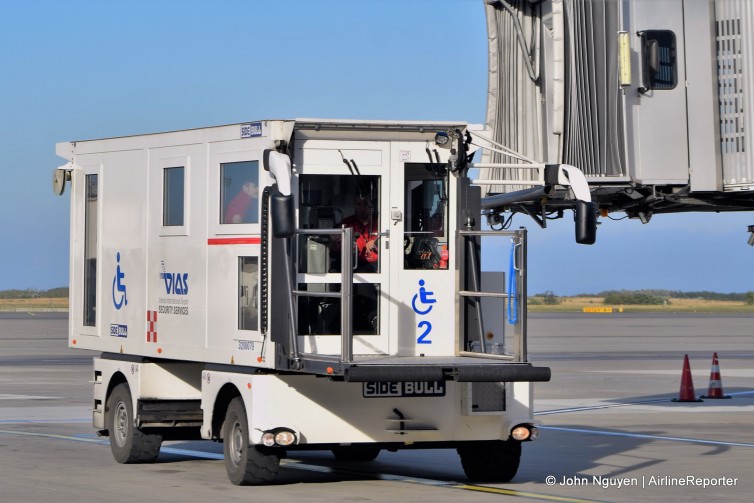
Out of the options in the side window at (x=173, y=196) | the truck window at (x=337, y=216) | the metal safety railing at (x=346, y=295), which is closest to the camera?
the metal safety railing at (x=346, y=295)

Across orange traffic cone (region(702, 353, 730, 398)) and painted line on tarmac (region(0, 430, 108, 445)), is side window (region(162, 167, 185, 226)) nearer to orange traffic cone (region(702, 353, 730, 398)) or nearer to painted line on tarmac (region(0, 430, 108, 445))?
painted line on tarmac (region(0, 430, 108, 445))

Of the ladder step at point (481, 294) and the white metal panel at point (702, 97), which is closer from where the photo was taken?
the ladder step at point (481, 294)

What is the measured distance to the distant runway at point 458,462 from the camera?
1283 cm

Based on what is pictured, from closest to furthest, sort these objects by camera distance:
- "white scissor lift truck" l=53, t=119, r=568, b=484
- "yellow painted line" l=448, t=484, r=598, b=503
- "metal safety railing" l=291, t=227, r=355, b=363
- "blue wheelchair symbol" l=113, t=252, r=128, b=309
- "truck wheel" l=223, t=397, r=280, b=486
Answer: "metal safety railing" l=291, t=227, r=355, b=363 < "yellow painted line" l=448, t=484, r=598, b=503 < "white scissor lift truck" l=53, t=119, r=568, b=484 < "truck wheel" l=223, t=397, r=280, b=486 < "blue wheelchair symbol" l=113, t=252, r=128, b=309

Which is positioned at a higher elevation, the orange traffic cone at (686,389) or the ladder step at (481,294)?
the ladder step at (481,294)

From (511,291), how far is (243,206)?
274 centimetres

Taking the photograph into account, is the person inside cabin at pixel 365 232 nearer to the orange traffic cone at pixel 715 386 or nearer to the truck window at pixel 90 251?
the truck window at pixel 90 251

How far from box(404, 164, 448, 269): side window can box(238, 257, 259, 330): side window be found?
1509 millimetres

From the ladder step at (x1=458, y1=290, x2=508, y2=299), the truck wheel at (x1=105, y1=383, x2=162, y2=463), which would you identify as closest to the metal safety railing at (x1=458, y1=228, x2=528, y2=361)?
the ladder step at (x1=458, y1=290, x2=508, y2=299)

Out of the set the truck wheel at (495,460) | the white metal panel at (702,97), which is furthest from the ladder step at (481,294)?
the white metal panel at (702,97)

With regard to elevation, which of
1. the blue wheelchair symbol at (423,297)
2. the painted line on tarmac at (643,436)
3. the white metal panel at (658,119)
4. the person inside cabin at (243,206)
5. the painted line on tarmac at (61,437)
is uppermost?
the white metal panel at (658,119)

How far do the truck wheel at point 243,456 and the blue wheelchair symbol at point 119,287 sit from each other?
113 inches

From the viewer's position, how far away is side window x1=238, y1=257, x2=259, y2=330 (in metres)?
12.9

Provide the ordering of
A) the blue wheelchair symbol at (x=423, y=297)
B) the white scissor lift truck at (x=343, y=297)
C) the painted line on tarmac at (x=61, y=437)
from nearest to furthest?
the white scissor lift truck at (x=343, y=297), the blue wheelchair symbol at (x=423, y=297), the painted line on tarmac at (x=61, y=437)
